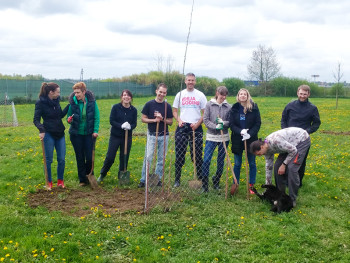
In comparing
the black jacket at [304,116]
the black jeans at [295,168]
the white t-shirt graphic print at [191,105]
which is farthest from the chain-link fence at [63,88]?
the black jeans at [295,168]

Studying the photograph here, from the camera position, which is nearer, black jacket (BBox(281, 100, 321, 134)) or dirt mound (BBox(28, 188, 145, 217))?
dirt mound (BBox(28, 188, 145, 217))

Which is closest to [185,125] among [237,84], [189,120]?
[189,120]

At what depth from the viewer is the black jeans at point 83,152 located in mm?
6605

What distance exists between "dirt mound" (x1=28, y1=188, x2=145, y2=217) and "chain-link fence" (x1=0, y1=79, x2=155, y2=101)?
2265cm

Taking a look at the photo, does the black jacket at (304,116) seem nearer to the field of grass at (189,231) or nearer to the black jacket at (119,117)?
the field of grass at (189,231)

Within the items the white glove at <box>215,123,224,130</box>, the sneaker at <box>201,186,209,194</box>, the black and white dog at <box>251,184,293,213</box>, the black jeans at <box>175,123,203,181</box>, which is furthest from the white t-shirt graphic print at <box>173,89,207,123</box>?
the black and white dog at <box>251,184,293,213</box>

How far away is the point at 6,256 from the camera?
13.0ft

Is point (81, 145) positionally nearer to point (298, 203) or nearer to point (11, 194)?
point (11, 194)

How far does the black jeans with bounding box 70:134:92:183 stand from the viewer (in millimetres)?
6605

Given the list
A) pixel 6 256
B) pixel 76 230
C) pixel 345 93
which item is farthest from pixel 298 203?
pixel 345 93

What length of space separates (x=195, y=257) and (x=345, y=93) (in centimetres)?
4238

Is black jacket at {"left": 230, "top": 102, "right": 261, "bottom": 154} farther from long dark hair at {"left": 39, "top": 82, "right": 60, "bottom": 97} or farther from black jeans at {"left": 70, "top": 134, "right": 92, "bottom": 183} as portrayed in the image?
long dark hair at {"left": 39, "top": 82, "right": 60, "bottom": 97}

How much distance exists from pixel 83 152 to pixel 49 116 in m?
0.94

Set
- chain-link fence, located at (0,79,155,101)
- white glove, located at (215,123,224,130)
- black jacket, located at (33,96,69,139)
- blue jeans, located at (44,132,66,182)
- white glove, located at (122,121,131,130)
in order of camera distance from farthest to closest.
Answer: chain-link fence, located at (0,79,155,101) → white glove, located at (122,121,131,130) → blue jeans, located at (44,132,66,182) → black jacket, located at (33,96,69,139) → white glove, located at (215,123,224,130)
